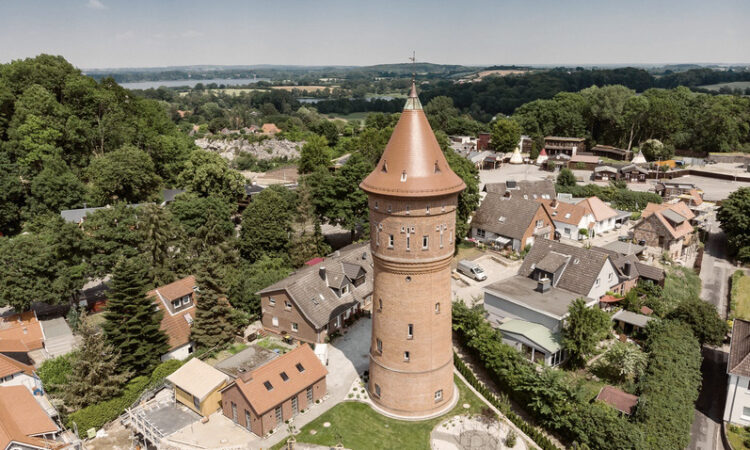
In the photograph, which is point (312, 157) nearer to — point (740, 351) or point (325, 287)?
point (325, 287)

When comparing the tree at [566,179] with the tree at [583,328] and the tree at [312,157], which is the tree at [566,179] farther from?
the tree at [583,328]

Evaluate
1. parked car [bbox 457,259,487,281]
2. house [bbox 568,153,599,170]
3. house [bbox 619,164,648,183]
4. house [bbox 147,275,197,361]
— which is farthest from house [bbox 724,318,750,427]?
house [bbox 568,153,599,170]

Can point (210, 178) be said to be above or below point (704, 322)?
above

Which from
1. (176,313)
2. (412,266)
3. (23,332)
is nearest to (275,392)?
(412,266)

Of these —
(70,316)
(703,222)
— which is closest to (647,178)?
(703,222)

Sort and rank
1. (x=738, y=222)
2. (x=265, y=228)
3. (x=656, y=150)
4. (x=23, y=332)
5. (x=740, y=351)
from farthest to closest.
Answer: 1. (x=656, y=150)
2. (x=738, y=222)
3. (x=265, y=228)
4. (x=23, y=332)
5. (x=740, y=351)

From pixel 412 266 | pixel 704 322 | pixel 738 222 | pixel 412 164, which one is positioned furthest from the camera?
pixel 738 222

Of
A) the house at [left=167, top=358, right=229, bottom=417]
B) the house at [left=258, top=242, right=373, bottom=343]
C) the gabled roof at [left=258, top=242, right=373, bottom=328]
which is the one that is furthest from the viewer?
the gabled roof at [left=258, top=242, right=373, bottom=328]

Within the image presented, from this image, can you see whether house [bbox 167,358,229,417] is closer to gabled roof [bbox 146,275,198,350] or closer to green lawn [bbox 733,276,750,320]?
gabled roof [bbox 146,275,198,350]

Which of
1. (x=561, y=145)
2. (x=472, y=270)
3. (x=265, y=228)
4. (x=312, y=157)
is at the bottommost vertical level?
(x=472, y=270)
